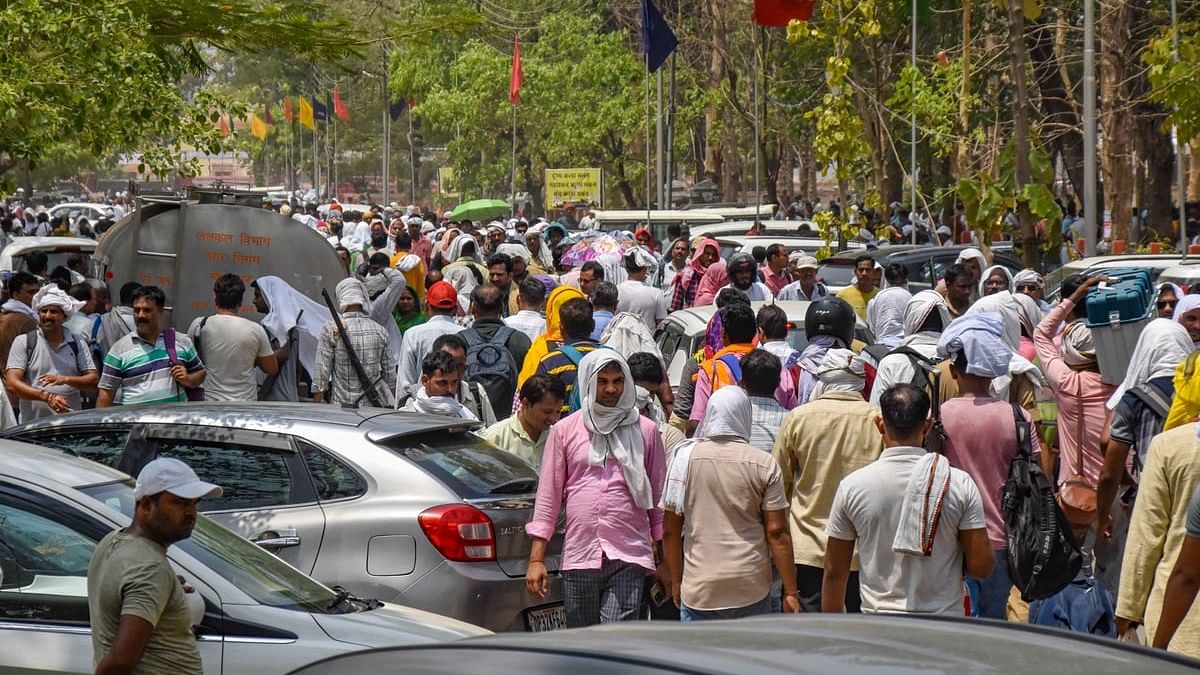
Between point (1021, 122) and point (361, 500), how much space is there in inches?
443

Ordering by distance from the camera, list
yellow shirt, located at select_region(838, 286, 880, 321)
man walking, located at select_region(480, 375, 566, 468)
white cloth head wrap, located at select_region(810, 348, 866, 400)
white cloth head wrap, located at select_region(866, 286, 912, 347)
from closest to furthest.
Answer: white cloth head wrap, located at select_region(810, 348, 866, 400)
man walking, located at select_region(480, 375, 566, 468)
white cloth head wrap, located at select_region(866, 286, 912, 347)
yellow shirt, located at select_region(838, 286, 880, 321)

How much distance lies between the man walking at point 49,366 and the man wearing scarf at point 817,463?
5.19m

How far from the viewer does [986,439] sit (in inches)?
263

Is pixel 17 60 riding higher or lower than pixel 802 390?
higher

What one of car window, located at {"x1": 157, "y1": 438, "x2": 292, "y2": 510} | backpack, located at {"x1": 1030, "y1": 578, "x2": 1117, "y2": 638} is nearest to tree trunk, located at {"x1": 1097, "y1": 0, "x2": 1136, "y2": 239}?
backpack, located at {"x1": 1030, "y1": 578, "x2": 1117, "y2": 638}

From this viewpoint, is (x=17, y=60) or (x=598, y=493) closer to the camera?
(x=598, y=493)

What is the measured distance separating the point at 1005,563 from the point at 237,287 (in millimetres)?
5830

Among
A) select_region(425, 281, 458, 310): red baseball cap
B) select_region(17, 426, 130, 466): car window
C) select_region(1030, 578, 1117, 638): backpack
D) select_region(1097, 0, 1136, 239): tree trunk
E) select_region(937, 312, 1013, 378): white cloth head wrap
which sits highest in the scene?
select_region(1097, 0, 1136, 239): tree trunk

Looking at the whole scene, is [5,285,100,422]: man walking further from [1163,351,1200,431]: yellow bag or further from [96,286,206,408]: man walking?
[1163,351,1200,431]: yellow bag

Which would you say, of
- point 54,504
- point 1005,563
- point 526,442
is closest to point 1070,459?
point 1005,563

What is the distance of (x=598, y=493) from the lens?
670cm

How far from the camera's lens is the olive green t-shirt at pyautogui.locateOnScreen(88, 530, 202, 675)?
15.1ft

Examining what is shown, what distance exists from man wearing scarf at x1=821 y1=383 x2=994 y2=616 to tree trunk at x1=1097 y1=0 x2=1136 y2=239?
1764 centimetres

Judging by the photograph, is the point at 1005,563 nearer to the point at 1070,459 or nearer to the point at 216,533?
the point at 1070,459
